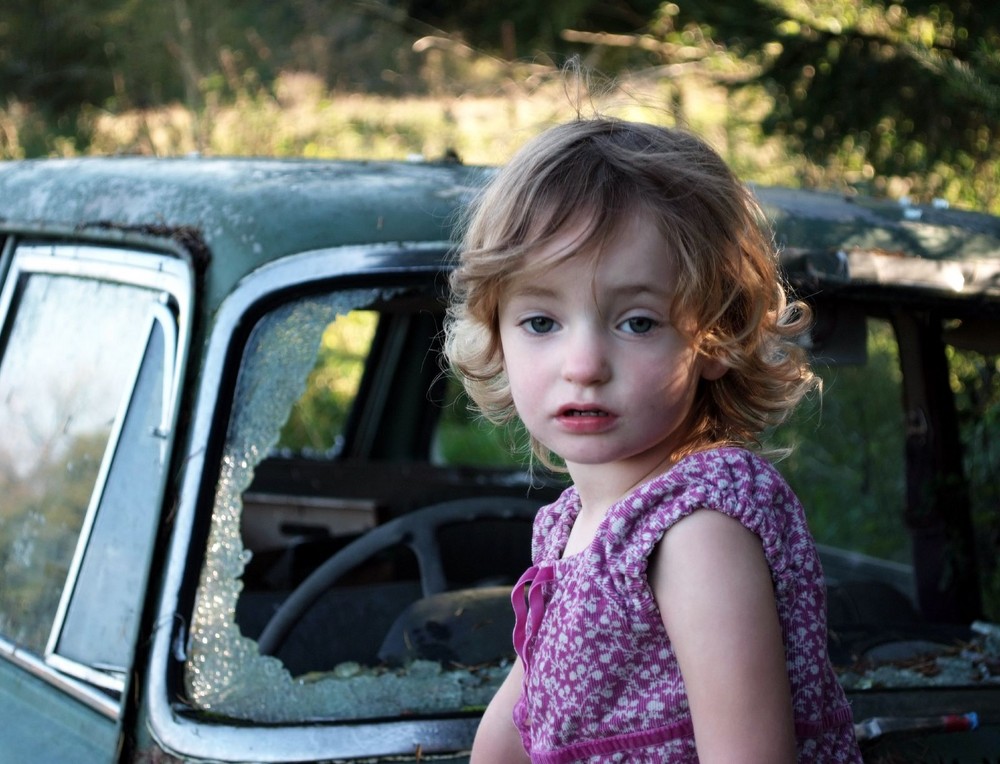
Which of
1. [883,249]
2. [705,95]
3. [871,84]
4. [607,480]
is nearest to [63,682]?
[607,480]

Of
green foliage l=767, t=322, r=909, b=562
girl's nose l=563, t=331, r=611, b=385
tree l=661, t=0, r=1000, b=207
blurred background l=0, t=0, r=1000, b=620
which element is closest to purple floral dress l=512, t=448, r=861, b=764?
girl's nose l=563, t=331, r=611, b=385

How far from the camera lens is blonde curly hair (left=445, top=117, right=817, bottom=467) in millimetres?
1346

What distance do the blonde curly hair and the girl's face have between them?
0.01 meters

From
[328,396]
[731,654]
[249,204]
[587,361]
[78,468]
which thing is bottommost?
[328,396]

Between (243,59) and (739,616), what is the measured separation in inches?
298

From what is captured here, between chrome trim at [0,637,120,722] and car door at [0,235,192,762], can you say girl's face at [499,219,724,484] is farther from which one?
chrome trim at [0,637,120,722]

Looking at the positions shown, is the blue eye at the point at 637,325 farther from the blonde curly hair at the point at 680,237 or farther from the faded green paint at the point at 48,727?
the faded green paint at the point at 48,727

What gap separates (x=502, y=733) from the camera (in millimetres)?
1532

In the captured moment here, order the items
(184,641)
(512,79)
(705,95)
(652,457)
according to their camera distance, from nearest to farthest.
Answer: (652,457) → (184,641) → (512,79) → (705,95)

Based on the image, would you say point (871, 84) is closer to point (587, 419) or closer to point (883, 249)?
point (883, 249)

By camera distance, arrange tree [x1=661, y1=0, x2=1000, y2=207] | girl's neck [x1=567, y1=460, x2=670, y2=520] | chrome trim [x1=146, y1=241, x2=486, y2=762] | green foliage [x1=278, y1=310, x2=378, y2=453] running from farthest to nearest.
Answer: green foliage [x1=278, y1=310, x2=378, y2=453]
tree [x1=661, y1=0, x2=1000, y2=207]
chrome trim [x1=146, y1=241, x2=486, y2=762]
girl's neck [x1=567, y1=460, x2=670, y2=520]

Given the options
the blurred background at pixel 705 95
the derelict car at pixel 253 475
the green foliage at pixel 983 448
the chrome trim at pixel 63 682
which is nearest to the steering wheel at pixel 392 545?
the derelict car at pixel 253 475

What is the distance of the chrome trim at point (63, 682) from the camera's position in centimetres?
192

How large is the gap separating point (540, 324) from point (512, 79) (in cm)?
530
